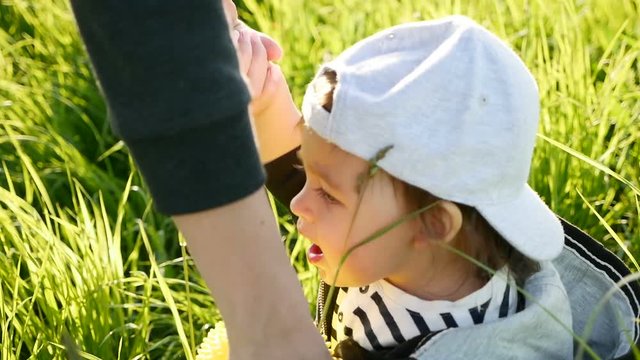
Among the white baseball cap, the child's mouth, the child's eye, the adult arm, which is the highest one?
the adult arm

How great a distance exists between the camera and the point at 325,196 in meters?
1.47

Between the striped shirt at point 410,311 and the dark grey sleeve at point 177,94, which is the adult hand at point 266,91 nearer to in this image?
the striped shirt at point 410,311

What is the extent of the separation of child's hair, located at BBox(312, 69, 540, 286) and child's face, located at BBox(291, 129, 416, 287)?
0.03m

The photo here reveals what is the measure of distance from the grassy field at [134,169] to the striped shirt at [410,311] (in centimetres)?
21

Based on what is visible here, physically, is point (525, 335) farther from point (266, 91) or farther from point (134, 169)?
point (134, 169)

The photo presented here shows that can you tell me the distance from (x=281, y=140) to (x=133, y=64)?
0.68 metres

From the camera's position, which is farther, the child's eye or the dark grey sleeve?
the child's eye

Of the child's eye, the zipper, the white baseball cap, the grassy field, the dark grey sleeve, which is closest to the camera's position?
the dark grey sleeve

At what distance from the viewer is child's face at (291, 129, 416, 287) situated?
1.42m

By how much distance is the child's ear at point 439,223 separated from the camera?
1.41 meters

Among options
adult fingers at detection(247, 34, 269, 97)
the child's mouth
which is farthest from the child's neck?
adult fingers at detection(247, 34, 269, 97)

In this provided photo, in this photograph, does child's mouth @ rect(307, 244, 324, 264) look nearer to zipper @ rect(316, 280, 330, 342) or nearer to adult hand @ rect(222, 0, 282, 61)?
zipper @ rect(316, 280, 330, 342)

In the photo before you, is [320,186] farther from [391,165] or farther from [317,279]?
[317,279]

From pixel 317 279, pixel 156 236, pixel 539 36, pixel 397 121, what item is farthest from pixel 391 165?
pixel 539 36
